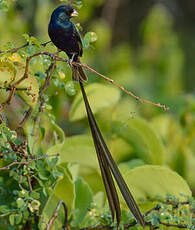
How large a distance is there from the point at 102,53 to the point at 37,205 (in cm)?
206

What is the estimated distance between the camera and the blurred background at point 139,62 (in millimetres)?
1191

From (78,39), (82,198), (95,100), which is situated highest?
(78,39)

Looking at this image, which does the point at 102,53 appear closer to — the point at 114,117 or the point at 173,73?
the point at 173,73

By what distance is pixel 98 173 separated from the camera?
2.99ft

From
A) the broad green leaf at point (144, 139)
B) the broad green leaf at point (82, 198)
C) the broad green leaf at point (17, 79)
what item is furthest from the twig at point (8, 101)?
the broad green leaf at point (144, 139)

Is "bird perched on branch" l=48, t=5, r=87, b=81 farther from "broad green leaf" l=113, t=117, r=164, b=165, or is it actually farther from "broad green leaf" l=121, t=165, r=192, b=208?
"broad green leaf" l=113, t=117, r=164, b=165

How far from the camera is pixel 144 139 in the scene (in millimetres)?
970

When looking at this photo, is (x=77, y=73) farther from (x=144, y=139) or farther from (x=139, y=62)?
(x=139, y=62)

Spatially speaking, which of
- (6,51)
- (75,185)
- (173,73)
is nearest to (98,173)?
(75,185)

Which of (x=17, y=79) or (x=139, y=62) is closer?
(x=17, y=79)

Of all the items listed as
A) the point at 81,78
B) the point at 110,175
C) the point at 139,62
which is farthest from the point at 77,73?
the point at 139,62

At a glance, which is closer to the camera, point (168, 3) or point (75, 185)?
point (75, 185)

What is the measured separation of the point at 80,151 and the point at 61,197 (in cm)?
13

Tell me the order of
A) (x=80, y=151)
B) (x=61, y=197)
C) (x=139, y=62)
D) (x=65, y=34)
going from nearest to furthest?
A: (x=65, y=34), (x=61, y=197), (x=80, y=151), (x=139, y=62)
